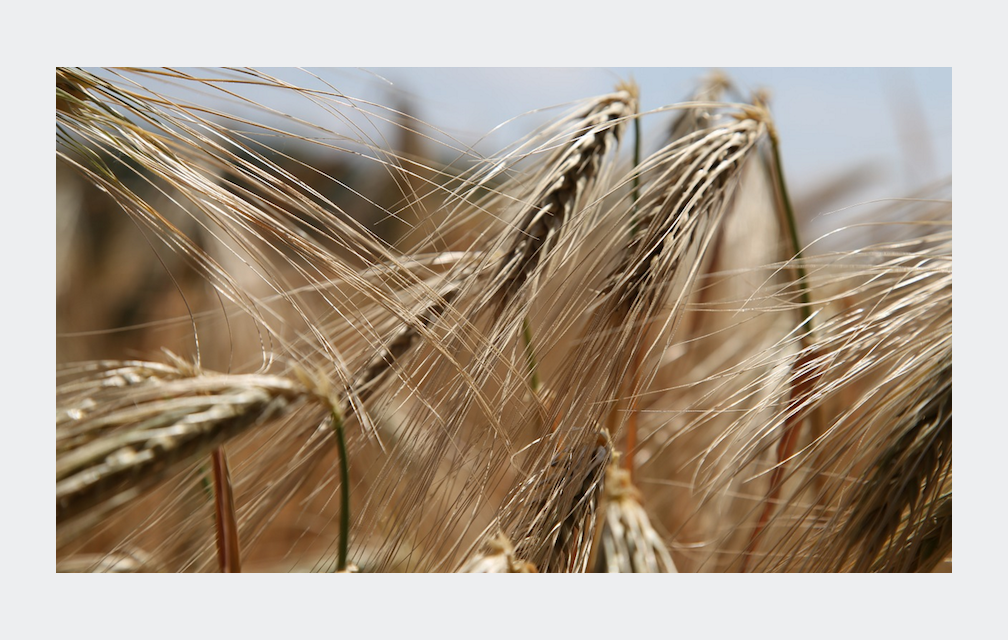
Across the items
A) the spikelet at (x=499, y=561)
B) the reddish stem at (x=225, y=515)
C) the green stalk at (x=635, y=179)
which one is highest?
the green stalk at (x=635, y=179)

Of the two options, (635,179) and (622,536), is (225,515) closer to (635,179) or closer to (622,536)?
(622,536)

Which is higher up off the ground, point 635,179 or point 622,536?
point 635,179

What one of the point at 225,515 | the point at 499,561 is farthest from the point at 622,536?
the point at 225,515

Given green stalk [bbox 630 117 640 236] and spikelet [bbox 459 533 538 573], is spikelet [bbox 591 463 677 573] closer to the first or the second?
spikelet [bbox 459 533 538 573]

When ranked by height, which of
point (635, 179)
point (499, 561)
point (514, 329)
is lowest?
point (499, 561)

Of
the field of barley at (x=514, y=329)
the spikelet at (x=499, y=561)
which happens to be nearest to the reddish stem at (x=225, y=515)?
the field of barley at (x=514, y=329)

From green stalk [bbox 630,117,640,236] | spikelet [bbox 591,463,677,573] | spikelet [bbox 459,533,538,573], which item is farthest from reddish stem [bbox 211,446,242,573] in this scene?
green stalk [bbox 630,117,640,236]

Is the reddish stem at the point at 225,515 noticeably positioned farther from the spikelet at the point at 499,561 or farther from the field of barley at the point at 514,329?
the spikelet at the point at 499,561

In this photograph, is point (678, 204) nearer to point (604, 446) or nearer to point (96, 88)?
point (604, 446)

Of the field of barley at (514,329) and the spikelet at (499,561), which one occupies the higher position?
the field of barley at (514,329)

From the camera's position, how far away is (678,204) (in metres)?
0.64

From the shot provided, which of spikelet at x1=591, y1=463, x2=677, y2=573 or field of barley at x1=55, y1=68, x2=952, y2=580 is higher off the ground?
field of barley at x1=55, y1=68, x2=952, y2=580

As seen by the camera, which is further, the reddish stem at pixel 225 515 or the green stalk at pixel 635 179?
the green stalk at pixel 635 179
